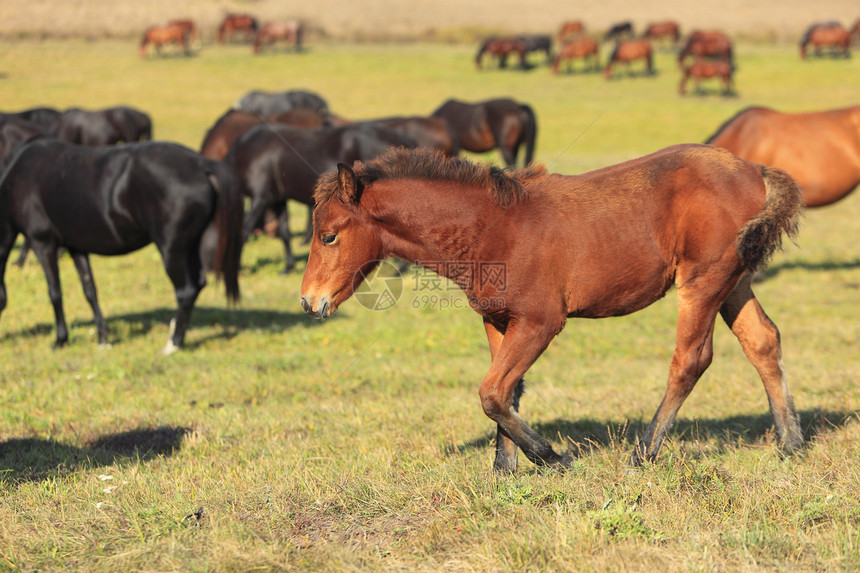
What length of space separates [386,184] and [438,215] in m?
0.34

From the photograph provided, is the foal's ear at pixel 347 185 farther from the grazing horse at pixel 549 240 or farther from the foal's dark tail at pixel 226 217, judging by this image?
the foal's dark tail at pixel 226 217

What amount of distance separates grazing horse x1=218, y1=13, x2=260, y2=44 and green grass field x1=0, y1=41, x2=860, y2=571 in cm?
4070

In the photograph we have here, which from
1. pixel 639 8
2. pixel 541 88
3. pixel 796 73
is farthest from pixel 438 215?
pixel 639 8

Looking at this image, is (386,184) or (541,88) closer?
(386,184)

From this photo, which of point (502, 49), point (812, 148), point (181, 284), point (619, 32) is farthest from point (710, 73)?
point (181, 284)

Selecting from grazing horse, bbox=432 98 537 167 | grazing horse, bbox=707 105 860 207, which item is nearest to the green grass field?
grazing horse, bbox=707 105 860 207

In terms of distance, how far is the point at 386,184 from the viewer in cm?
437

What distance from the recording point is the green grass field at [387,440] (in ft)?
11.0

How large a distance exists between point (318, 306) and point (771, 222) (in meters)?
2.62

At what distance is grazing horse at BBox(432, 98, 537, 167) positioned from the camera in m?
20.1

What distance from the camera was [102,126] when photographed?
20.6 m

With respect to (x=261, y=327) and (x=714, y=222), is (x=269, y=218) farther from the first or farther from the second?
(x=714, y=222)

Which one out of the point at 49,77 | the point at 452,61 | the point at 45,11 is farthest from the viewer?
the point at 45,11

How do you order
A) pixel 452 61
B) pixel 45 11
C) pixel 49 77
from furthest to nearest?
pixel 45 11
pixel 452 61
pixel 49 77
